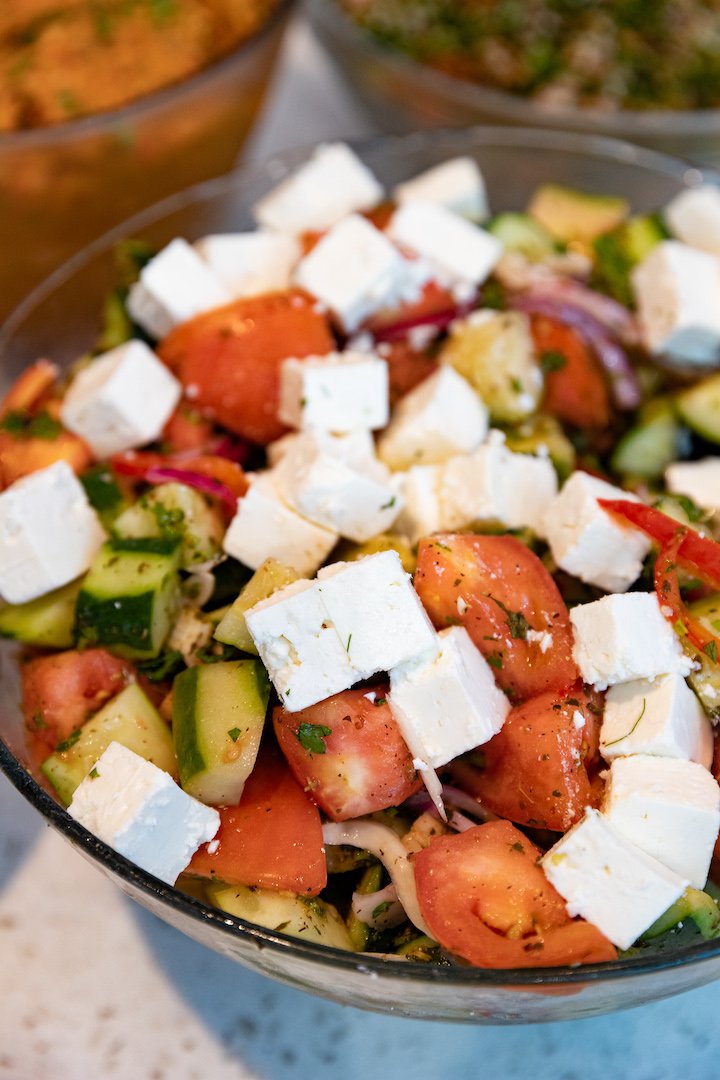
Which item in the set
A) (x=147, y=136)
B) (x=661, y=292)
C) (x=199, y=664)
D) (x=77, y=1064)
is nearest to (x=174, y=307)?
(x=147, y=136)

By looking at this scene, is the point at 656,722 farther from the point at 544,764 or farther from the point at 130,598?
the point at 130,598

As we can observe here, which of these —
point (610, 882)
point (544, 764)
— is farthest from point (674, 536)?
point (610, 882)

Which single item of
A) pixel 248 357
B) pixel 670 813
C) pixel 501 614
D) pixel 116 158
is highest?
pixel 116 158

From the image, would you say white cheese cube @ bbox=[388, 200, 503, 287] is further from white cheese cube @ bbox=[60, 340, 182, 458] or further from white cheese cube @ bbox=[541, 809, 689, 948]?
white cheese cube @ bbox=[541, 809, 689, 948]

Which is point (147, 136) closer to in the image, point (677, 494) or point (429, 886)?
point (677, 494)

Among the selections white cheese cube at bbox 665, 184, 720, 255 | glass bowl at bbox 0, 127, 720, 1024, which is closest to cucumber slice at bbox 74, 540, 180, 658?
glass bowl at bbox 0, 127, 720, 1024

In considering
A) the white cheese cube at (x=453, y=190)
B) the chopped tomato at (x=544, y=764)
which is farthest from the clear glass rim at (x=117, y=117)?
the chopped tomato at (x=544, y=764)

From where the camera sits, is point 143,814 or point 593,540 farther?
point 593,540

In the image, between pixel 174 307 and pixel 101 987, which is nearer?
pixel 101 987
